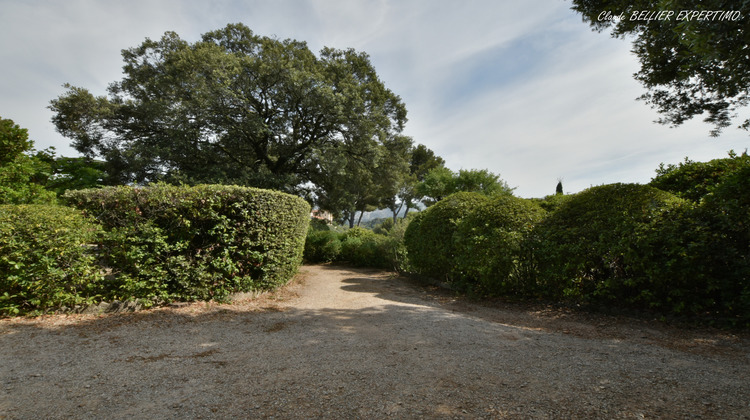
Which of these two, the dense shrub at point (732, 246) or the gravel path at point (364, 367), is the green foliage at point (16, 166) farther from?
the dense shrub at point (732, 246)

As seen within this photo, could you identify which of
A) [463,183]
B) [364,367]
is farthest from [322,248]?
[463,183]

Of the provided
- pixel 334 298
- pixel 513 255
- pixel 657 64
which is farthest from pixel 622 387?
pixel 657 64

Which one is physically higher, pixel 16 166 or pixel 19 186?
pixel 16 166

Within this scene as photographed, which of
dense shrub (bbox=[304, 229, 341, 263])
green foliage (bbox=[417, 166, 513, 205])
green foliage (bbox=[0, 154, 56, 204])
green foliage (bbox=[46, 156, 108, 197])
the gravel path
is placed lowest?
the gravel path

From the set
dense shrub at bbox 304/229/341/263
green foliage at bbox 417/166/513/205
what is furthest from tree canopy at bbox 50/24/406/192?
green foliage at bbox 417/166/513/205

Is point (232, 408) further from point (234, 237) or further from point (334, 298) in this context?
point (334, 298)

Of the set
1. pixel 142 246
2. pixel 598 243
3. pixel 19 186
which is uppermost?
pixel 19 186

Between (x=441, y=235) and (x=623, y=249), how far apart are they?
417cm

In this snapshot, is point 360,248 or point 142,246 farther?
point 360,248

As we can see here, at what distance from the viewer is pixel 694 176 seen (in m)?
5.85

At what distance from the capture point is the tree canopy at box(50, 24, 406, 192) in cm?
1533

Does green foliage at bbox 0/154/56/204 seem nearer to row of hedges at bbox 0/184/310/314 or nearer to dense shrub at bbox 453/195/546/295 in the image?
row of hedges at bbox 0/184/310/314

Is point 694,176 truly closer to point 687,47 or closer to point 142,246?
point 687,47

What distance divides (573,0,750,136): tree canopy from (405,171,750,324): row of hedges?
193 cm
